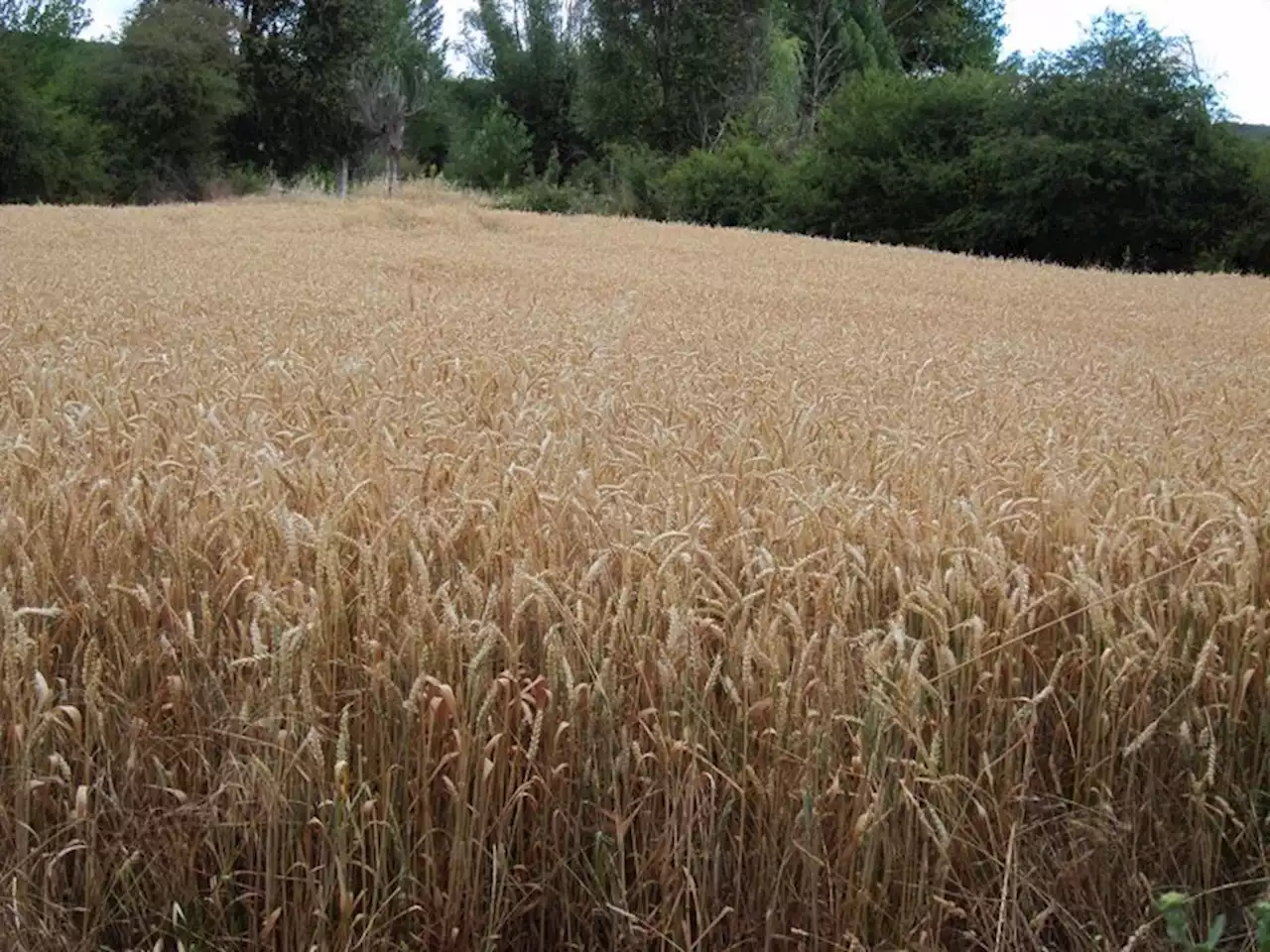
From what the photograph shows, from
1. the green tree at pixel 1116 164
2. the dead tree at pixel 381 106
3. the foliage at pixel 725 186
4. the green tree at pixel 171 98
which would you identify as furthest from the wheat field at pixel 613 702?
the dead tree at pixel 381 106

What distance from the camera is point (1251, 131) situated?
29.1 m

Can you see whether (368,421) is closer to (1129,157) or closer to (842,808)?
(842,808)

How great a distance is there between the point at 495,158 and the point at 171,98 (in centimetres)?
986

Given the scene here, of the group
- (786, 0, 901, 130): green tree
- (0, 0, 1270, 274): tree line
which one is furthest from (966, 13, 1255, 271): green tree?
(786, 0, 901, 130): green tree

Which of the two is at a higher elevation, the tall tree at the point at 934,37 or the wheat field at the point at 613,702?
the tall tree at the point at 934,37

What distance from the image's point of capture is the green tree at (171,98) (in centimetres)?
3397

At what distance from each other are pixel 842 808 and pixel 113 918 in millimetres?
1044

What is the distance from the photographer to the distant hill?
25.3m

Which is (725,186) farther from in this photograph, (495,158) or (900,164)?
(495,158)

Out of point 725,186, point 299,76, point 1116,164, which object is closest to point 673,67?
point 299,76

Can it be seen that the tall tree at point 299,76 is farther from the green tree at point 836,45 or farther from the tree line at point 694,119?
the green tree at point 836,45

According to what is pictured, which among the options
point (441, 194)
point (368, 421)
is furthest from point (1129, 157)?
point (368, 421)

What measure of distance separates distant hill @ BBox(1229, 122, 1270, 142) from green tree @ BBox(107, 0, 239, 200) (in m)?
23.9

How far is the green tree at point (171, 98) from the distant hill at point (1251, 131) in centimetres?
2391
